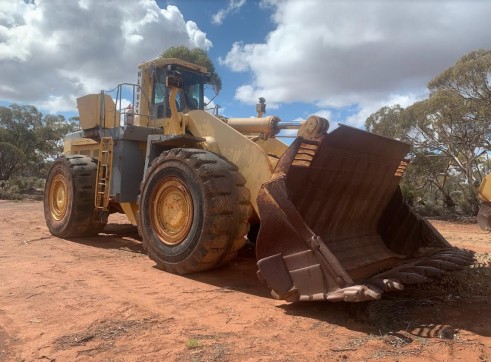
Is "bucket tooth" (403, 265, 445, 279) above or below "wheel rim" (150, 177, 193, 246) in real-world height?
below

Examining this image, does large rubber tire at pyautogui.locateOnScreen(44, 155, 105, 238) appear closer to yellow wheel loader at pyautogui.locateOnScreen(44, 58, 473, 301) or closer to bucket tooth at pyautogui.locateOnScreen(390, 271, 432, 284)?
yellow wheel loader at pyautogui.locateOnScreen(44, 58, 473, 301)

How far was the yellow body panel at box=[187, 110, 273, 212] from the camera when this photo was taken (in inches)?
212

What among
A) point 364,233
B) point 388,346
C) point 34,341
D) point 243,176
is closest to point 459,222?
point 364,233

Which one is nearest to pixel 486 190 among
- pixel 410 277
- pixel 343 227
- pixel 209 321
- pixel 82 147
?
pixel 410 277

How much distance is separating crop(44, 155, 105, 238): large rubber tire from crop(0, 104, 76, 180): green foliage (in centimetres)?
2372

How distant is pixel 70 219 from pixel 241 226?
4.40m

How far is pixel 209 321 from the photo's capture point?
3.89 metres

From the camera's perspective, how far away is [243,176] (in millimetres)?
5480

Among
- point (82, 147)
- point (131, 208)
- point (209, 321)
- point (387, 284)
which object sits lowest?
point (209, 321)

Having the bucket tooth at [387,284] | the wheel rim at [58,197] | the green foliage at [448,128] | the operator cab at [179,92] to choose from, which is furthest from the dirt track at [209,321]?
the green foliage at [448,128]

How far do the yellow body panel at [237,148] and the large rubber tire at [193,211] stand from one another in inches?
6.3

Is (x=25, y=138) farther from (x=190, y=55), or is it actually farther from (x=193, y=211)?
(x=193, y=211)

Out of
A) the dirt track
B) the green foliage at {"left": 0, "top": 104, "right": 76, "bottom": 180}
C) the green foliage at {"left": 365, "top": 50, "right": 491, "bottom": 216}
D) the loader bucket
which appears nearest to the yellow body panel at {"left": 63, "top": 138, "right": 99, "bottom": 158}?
the dirt track

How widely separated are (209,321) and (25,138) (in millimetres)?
33186
